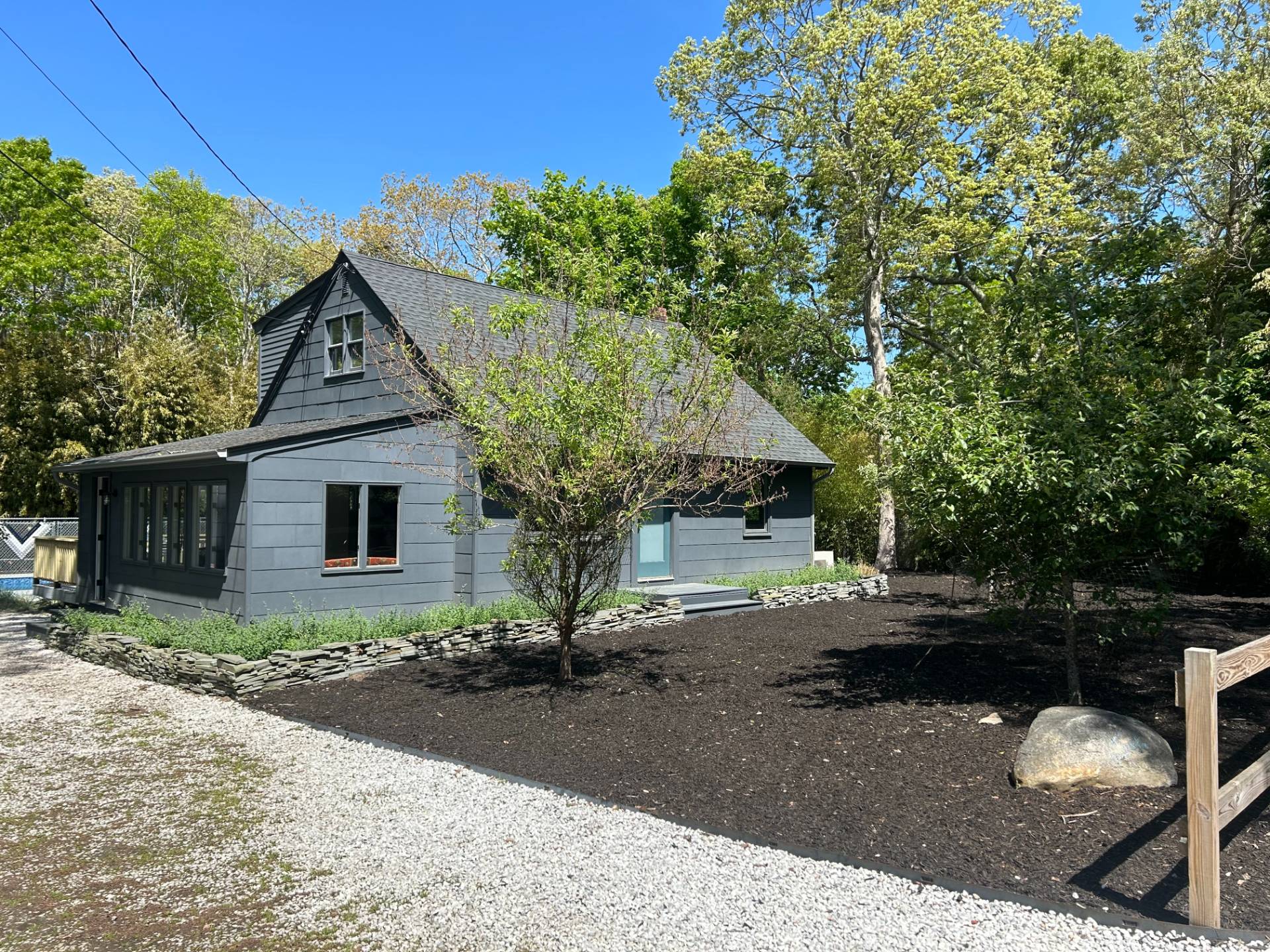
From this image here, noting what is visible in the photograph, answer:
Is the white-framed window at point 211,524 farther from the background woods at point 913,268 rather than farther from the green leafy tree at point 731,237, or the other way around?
the green leafy tree at point 731,237

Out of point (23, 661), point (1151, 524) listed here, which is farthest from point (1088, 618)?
point (23, 661)

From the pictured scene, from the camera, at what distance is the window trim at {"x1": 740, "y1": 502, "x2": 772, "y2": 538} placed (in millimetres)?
17656

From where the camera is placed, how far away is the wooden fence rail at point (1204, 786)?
12.2 feet

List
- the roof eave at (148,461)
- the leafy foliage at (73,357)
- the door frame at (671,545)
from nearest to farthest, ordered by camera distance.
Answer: the roof eave at (148,461), the door frame at (671,545), the leafy foliage at (73,357)

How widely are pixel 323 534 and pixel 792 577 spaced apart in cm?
1004

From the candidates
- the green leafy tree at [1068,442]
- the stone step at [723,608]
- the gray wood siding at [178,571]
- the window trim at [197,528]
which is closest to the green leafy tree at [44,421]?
the gray wood siding at [178,571]

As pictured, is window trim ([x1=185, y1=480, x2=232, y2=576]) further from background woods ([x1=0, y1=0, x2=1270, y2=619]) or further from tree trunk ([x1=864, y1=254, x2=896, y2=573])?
tree trunk ([x1=864, y1=254, x2=896, y2=573])

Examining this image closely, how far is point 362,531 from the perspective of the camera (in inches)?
464

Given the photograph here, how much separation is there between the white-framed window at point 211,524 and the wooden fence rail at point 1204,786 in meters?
10.7

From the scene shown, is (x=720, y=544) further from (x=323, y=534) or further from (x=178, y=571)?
(x=178, y=571)

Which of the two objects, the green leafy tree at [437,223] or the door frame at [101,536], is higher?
the green leafy tree at [437,223]

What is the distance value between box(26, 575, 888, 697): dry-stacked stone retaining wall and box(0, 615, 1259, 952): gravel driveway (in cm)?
237

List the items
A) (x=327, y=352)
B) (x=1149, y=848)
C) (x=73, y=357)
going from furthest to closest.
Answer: (x=73, y=357), (x=327, y=352), (x=1149, y=848)

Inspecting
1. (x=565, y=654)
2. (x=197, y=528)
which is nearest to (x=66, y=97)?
(x=197, y=528)
